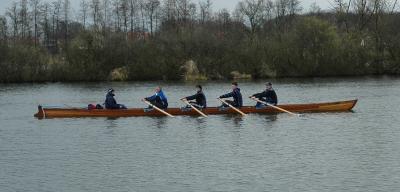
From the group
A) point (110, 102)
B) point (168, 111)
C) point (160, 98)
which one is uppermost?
point (160, 98)

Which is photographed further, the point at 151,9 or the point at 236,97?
the point at 151,9

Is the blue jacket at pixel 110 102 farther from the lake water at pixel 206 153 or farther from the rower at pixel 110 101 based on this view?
the lake water at pixel 206 153

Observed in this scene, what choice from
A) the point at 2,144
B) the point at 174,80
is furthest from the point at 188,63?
the point at 2,144

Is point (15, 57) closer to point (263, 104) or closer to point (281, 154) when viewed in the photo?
point (263, 104)

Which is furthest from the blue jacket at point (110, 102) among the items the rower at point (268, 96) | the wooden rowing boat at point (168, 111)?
the rower at point (268, 96)

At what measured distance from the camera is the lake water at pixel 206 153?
21156 mm

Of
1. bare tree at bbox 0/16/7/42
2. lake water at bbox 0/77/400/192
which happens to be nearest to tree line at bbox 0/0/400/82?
bare tree at bbox 0/16/7/42

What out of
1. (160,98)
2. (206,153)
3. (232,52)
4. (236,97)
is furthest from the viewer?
(232,52)

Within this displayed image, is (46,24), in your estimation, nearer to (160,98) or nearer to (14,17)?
(14,17)

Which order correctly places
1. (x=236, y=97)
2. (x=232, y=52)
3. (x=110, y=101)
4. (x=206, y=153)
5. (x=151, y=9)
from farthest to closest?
(x=151, y=9), (x=232, y=52), (x=110, y=101), (x=236, y=97), (x=206, y=153)

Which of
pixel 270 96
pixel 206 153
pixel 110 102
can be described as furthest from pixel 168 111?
pixel 206 153

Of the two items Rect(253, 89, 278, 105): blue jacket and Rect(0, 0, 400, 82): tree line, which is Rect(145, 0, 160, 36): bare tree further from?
Rect(253, 89, 278, 105): blue jacket

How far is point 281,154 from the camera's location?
25.5 m

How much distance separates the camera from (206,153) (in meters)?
26.2
